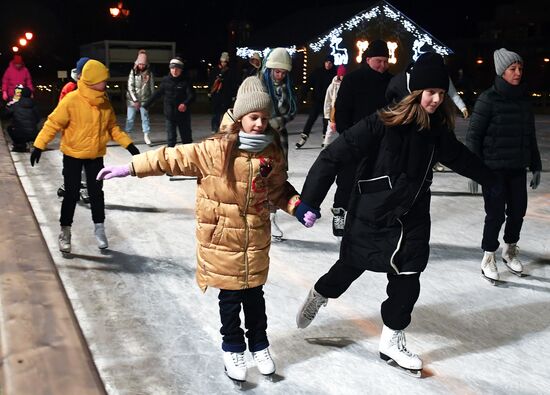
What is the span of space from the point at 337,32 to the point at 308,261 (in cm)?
2557

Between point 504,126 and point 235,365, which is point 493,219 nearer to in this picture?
point 504,126

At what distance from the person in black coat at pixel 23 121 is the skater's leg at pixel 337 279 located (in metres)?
8.80

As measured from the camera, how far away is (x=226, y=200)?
3141 mm

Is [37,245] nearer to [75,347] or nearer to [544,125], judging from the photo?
[75,347]

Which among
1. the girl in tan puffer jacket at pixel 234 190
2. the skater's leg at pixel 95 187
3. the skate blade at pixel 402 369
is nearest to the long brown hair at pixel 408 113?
the girl in tan puffer jacket at pixel 234 190

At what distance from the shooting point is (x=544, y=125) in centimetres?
1888

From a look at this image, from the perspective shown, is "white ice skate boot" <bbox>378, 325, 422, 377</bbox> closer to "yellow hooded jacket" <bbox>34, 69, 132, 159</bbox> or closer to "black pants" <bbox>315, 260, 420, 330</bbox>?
"black pants" <bbox>315, 260, 420, 330</bbox>

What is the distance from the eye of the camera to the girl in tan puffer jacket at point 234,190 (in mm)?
3121

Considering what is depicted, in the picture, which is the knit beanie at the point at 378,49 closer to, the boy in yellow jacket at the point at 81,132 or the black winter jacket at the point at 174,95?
the boy in yellow jacket at the point at 81,132

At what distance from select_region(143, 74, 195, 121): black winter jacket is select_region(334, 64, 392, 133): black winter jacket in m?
5.05

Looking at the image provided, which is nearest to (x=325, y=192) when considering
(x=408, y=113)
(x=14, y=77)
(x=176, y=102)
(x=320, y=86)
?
(x=408, y=113)

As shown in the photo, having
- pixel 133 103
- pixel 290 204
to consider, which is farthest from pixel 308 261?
pixel 133 103

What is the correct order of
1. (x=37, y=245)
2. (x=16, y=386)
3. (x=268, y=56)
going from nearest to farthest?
(x=16, y=386), (x=37, y=245), (x=268, y=56)

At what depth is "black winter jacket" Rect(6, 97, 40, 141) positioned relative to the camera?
36.4ft
